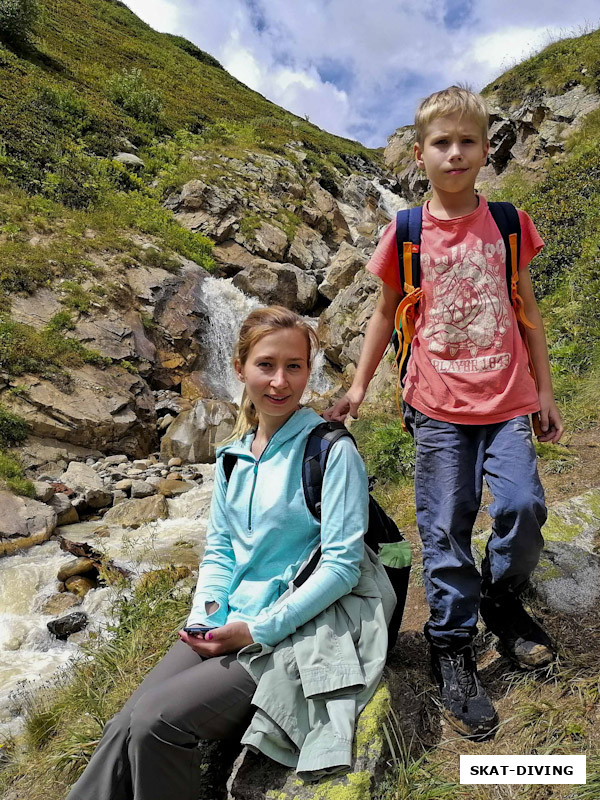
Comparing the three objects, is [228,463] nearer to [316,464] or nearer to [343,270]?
[316,464]

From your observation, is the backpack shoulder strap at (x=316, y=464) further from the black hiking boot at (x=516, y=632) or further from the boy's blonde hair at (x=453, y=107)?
the boy's blonde hair at (x=453, y=107)

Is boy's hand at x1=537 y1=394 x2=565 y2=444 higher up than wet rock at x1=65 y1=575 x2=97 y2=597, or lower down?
higher up

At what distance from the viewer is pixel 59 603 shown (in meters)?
6.29

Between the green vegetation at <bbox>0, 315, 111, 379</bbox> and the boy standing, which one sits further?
the green vegetation at <bbox>0, 315, 111, 379</bbox>

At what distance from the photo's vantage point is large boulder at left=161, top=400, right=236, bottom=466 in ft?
37.3

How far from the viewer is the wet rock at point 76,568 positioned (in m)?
6.77

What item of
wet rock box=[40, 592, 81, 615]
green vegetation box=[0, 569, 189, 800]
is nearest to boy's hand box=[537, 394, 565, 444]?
green vegetation box=[0, 569, 189, 800]

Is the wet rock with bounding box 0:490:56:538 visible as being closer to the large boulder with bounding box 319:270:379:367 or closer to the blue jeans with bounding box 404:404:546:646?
the blue jeans with bounding box 404:404:546:646

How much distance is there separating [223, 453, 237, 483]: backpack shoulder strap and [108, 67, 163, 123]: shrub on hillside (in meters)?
29.0

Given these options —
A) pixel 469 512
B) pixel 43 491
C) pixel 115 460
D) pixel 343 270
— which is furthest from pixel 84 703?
pixel 343 270

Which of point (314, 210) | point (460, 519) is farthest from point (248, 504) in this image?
point (314, 210)

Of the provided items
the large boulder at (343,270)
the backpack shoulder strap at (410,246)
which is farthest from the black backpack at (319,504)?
the large boulder at (343,270)

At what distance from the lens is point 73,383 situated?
11.3 m
